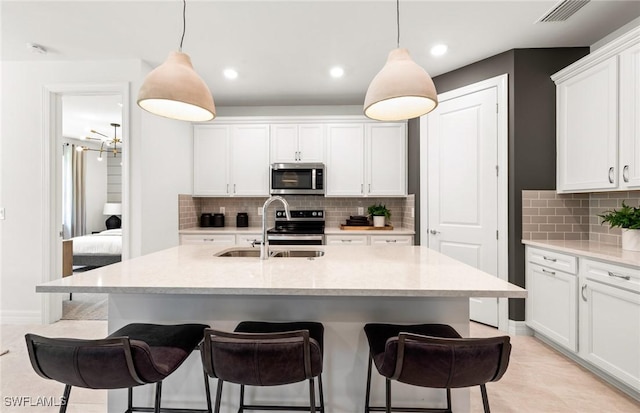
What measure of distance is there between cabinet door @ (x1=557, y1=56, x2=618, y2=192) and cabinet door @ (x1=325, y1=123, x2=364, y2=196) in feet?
6.93

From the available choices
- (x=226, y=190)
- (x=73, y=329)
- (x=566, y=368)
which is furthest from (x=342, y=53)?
(x=73, y=329)

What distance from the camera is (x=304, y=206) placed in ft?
14.7

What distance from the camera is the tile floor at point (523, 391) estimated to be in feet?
6.35

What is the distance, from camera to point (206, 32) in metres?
2.67

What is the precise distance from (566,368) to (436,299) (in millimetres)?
1653

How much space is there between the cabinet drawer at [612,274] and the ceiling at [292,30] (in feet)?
6.30

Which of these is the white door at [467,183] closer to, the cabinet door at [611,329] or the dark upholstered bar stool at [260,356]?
the cabinet door at [611,329]

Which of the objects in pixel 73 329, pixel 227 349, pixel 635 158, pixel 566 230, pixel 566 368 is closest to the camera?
Answer: pixel 227 349

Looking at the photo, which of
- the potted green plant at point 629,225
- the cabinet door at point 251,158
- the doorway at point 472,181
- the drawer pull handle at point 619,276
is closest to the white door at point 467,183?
the doorway at point 472,181

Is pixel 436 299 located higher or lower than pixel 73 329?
higher

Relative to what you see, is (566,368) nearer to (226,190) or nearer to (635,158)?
(635,158)

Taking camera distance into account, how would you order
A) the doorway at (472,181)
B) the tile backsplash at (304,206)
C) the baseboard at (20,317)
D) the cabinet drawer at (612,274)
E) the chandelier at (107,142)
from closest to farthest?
the cabinet drawer at (612,274) < the doorway at (472,181) < the baseboard at (20,317) < the tile backsplash at (304,206) < the chandelier at (107,142)

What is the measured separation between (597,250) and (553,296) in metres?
0.50

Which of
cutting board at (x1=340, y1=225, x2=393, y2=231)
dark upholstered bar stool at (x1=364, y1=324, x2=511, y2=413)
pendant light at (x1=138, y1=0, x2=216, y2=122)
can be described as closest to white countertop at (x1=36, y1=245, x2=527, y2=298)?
dark upholstered bar stool at (x1=364, y1=324, x2=511, y2=413)
